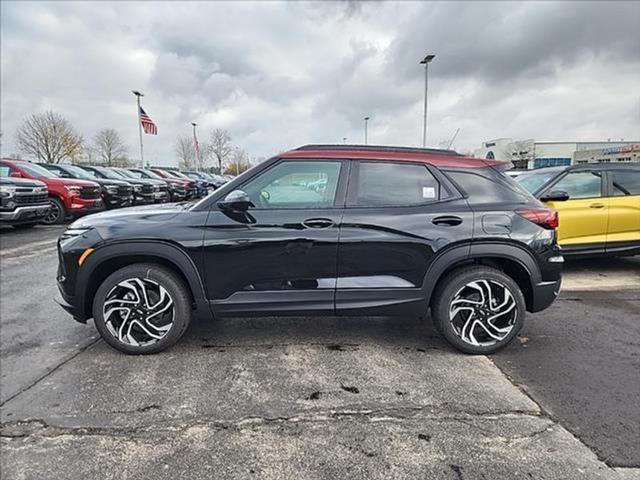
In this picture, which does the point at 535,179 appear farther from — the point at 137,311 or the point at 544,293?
the point at 137,311

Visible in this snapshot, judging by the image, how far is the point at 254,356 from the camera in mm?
3551

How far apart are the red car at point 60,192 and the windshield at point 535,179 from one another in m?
11.1

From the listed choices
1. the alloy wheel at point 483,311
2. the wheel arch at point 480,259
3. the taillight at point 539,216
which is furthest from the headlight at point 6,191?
the taillight at point 539,216

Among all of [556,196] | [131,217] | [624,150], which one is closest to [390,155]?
[131,217]

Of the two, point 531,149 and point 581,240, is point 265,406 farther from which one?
point 531,149

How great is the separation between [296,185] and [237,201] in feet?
1.75

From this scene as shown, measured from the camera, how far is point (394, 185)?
356 centimetres

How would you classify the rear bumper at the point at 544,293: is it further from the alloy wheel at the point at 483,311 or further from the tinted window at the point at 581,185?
the tinted window at the point at 581,185

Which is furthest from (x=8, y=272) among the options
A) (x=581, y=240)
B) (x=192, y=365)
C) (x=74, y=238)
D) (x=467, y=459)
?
(x=581, y=240)

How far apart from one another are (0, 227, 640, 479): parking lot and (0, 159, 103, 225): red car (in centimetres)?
829

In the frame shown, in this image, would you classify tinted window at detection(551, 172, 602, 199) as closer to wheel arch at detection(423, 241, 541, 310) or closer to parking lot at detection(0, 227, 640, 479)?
parking lot at detection(0, 227, 640, 479)

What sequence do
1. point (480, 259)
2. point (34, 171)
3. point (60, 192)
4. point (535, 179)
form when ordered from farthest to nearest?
1. point (34, 171)
2. point (60, 192)
3. point (535, 179)
4. point (480, 259)

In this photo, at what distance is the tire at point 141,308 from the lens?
3.44 meters

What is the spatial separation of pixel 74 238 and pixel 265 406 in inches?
83.5
